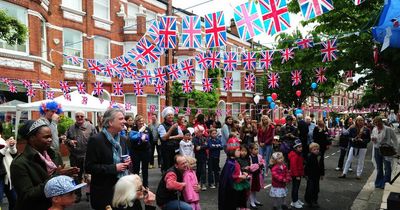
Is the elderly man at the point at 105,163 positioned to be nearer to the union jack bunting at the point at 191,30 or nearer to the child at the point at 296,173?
the child at the point at 296,173

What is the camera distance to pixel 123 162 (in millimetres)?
3676

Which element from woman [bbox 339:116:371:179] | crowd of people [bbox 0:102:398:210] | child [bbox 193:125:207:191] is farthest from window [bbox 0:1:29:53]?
woman [bbox 339:116:371:179]

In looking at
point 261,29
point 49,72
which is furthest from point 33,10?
point 261,29

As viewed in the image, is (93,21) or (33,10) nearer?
(33,10)

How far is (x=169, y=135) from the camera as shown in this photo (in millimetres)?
7504

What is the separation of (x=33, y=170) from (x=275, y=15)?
5240 millimetres

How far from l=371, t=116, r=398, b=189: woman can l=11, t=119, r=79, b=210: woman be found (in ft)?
25.1

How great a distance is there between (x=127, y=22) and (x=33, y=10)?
8489 mm

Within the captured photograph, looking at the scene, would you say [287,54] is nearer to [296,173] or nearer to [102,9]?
[296,173]

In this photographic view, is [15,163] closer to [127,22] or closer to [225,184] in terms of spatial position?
[225,184]

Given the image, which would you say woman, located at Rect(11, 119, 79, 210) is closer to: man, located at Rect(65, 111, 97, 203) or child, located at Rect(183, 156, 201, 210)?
child, located at Rect(183, 156, 201, 210)

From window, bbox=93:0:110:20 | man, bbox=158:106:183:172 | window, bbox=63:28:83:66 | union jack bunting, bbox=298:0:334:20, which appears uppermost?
window, bbox=93:0:110:20

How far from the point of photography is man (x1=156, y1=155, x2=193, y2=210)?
445 centimetres

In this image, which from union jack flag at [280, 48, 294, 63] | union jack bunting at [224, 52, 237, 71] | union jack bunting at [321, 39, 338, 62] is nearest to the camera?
union jack bunting at [321, 39, 338, 62]
